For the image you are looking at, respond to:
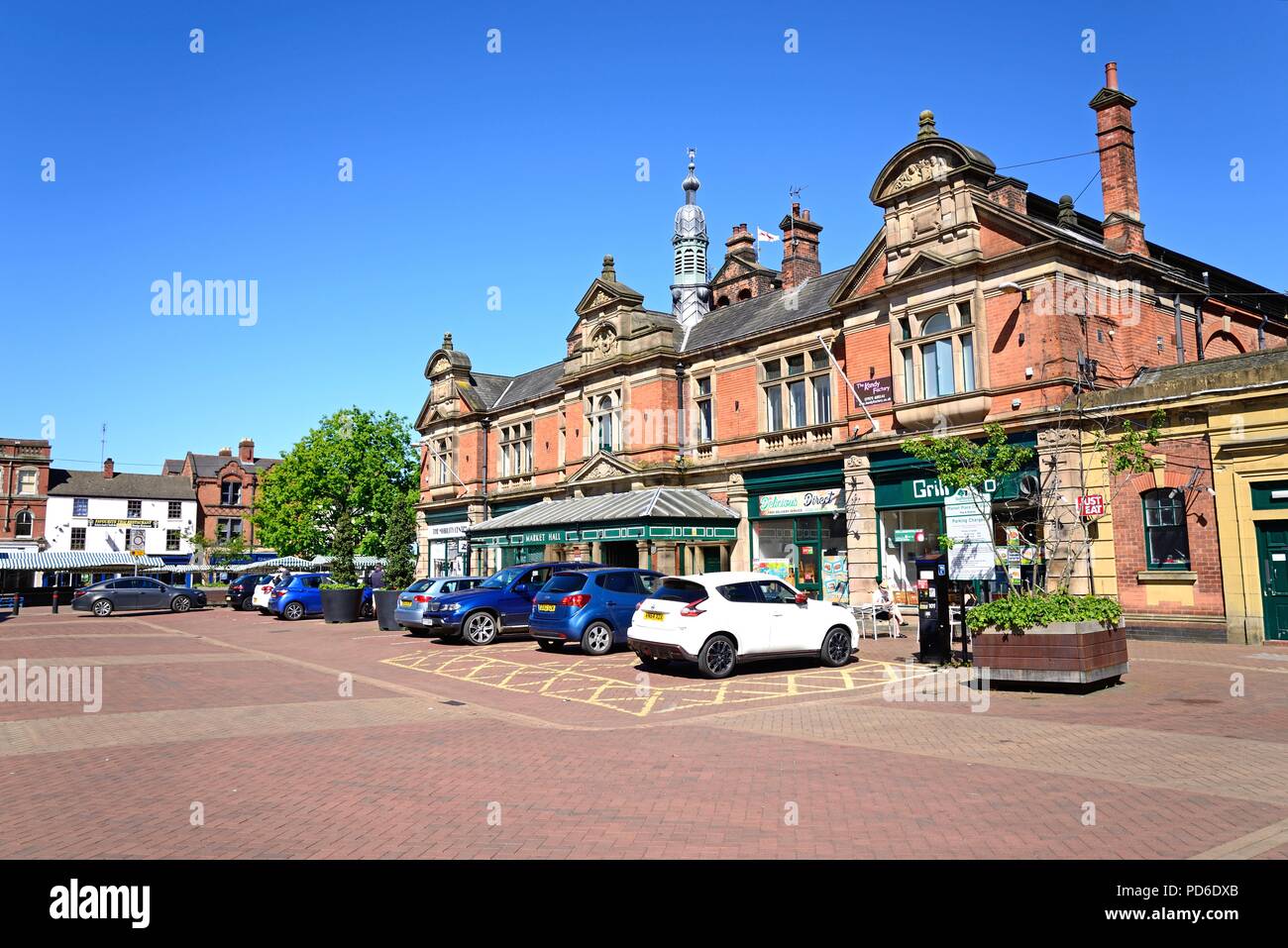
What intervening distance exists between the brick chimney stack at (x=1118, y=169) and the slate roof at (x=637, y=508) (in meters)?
13.4

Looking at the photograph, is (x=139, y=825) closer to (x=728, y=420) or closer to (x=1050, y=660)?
(x=1050, y=660)

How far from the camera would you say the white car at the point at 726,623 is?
14.0m

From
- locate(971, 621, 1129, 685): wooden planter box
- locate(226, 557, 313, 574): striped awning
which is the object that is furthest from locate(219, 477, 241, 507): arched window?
locate(971, 621, 1129, 685): wooden planter box

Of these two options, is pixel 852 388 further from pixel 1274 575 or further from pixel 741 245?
pixel 741 245

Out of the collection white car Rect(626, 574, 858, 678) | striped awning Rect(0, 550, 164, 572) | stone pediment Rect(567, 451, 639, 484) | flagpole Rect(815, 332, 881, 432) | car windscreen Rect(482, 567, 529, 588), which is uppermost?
flagpole Rect(815, 332, 881, 432)

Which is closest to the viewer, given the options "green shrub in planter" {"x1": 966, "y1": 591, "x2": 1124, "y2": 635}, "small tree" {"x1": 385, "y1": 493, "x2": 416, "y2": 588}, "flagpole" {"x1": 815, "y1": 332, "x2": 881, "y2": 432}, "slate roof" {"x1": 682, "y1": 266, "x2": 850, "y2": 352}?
"green shrub in planter" {"x1": 966, "y1": 591, "x2": 1124, "y2": 635}

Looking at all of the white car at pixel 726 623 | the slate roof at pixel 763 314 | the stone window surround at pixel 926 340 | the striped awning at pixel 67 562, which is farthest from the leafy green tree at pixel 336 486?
the white car at pixel 726 623

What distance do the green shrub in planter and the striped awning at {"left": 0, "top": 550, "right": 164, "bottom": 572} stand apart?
171 ft

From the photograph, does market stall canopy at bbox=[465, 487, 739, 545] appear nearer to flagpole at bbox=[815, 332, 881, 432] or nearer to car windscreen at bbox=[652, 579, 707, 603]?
flagpole at bbox=[815, 332, 881, 432]

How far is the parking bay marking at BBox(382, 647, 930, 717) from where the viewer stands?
12.3 metres

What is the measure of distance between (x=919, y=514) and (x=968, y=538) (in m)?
1.83

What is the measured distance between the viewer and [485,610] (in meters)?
20.6

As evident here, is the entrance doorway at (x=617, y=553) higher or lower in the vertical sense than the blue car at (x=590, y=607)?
higher

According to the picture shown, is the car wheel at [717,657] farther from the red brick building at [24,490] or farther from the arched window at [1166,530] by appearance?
the red brick building at [24,490]
